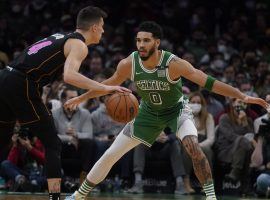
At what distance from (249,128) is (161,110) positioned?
390 cm

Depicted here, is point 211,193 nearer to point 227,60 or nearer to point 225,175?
point 225,175

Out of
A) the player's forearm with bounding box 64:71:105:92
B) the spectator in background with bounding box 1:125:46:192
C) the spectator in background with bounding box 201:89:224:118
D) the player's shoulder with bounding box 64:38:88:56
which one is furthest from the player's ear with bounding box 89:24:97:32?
the spectator in background with bounding box 201:89:224:118

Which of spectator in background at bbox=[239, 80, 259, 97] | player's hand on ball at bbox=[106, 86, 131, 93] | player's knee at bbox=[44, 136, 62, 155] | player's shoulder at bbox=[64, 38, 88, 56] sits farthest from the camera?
spectator in background at bbox=[239, 80, 259, 97]

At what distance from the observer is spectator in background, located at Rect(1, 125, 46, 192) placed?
37.5 feet

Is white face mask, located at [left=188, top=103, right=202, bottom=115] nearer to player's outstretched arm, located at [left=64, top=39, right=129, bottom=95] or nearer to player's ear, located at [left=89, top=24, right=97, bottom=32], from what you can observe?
player's ear, located at [left=89, top=24, right=97, bottom=32]

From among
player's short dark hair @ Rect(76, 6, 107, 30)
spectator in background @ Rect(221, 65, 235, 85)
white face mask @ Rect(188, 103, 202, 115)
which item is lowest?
white face mask @ Rect(188, 103, 202, 115)

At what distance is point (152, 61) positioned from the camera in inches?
332

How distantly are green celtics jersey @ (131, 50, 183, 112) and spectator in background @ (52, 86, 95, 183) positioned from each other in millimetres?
3550

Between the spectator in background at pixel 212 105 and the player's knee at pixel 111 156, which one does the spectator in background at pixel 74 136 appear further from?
the player's knee at pixel 111 156

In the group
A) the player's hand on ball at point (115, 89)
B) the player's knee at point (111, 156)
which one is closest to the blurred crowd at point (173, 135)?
the player's knee at point (111, 156)

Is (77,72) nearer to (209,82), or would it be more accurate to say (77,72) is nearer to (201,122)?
(209,82)

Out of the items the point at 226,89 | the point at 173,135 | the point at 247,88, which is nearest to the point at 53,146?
the point at 226,89

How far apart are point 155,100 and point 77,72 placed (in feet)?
5.66

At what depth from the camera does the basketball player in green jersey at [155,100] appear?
8.20 m
